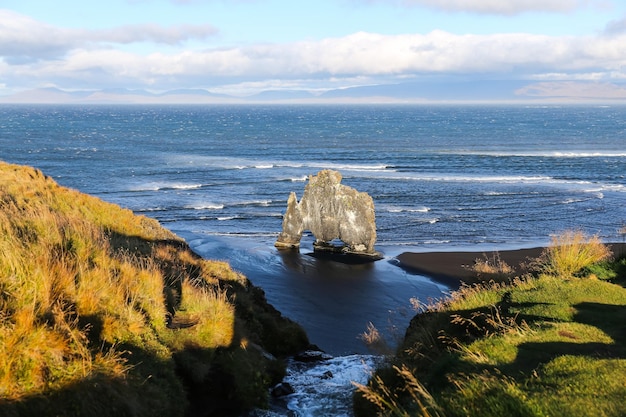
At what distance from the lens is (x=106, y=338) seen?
8906 mm

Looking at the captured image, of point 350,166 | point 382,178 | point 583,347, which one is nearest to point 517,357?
point 583,347

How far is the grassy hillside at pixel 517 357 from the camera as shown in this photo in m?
6.62

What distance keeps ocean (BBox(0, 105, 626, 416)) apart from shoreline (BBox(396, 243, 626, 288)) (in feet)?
3.57

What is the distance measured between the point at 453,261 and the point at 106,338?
32.4 metres

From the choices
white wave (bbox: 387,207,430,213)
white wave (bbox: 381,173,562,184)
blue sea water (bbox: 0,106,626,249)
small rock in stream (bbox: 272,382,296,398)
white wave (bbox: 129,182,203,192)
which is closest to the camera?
small rock in stream (bbox: 272,382,296,398)

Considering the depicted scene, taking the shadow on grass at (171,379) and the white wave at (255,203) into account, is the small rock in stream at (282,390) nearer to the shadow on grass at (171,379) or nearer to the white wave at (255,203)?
the shadow on grass at (171,379)

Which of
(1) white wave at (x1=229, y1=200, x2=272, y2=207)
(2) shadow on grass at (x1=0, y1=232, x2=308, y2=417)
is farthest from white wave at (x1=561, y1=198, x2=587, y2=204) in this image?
(2) shadow on grass at (x1=0, y1=232, x2=308, y2=417)

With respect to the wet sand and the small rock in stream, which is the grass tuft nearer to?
the wet sand

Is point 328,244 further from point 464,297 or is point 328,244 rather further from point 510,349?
point 510,349

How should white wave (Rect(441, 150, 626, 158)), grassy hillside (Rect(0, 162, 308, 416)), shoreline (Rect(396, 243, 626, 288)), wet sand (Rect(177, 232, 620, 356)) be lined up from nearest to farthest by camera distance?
1. grassy hillside (Rect(0, 162, 308, 416))
2. wet sand (Rect(177, 232, 620, 356))
3. shoreline (Rect(396, 243, 626, 288))
4. white wave (Rect(441, 150, 626, 158))

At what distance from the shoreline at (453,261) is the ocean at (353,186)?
109 centimetres

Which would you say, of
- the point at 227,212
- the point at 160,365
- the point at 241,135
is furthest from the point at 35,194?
the point at 241,135

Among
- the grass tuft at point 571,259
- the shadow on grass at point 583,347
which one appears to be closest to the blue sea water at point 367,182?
the grass tuft at point 571,259

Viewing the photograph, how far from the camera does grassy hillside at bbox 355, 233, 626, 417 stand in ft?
21.7
